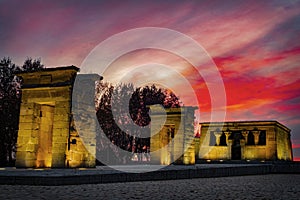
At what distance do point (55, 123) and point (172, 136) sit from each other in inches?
556

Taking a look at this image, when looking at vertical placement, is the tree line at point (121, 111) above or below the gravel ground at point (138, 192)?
above

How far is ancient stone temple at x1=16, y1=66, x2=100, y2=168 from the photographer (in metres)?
16.3

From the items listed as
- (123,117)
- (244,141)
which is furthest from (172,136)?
(244,141)

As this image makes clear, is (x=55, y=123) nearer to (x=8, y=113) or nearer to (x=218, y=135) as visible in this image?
(x=8, y=113)

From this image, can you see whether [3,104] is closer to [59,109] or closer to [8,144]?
[8,144]

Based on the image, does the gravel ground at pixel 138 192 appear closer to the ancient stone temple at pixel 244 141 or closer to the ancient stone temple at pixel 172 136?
the ancient stone temple at pixel 172 136

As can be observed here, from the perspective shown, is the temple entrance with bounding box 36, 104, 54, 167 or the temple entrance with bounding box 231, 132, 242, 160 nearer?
the temple entrance with bounding box 36, 104, 54, 167

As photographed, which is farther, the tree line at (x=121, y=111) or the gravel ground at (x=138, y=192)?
the tree line at (x=121, y=111)

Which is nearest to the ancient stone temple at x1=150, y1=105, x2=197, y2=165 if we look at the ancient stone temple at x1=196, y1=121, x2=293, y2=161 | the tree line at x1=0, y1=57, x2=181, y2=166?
the tree line at x1=0, y1=57, x2=181, y2=166

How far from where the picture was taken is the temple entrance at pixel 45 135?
1739 cm

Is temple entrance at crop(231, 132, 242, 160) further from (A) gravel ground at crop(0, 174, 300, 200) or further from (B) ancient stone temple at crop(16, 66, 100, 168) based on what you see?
(A) gravel ground at crop(0, 174, 300, 200)

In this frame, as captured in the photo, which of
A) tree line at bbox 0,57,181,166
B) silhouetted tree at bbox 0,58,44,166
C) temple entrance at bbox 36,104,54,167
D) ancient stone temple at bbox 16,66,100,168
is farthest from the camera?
tree line at bbox 0,57,181,166

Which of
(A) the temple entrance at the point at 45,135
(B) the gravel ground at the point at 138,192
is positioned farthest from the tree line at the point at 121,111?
(B) the gravel ground at the point at 138,192

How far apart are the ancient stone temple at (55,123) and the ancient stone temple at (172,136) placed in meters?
10.8
